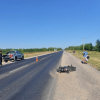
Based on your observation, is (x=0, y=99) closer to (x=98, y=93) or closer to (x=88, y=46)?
(x=98, y=93)

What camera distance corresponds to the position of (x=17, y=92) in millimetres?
5430

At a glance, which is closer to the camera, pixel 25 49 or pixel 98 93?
pixel 98 93

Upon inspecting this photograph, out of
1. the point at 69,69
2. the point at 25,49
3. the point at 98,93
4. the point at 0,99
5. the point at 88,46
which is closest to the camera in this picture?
the point at 0,99

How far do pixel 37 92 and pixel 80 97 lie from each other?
5.73ft

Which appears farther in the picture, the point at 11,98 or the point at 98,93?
the point at 98,93

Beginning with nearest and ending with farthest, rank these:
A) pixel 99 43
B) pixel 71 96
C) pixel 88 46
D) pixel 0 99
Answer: pixel 0 99 < pixel 71 96 < pixel 99 43 < pixel 88 46

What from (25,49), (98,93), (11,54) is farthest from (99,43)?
(98,93)

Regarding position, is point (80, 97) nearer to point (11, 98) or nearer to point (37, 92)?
point (37, 92)

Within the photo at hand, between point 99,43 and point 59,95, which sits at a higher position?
point 99,43

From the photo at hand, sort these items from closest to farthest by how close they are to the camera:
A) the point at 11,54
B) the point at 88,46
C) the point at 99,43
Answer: the point at 11,54 < the point at 99,43 < the point at 88,46

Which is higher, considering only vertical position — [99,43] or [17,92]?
[99,43]

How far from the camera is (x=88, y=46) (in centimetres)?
11538

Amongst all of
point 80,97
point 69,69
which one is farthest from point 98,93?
point 69,69

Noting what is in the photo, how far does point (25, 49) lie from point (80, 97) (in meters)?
77.8
